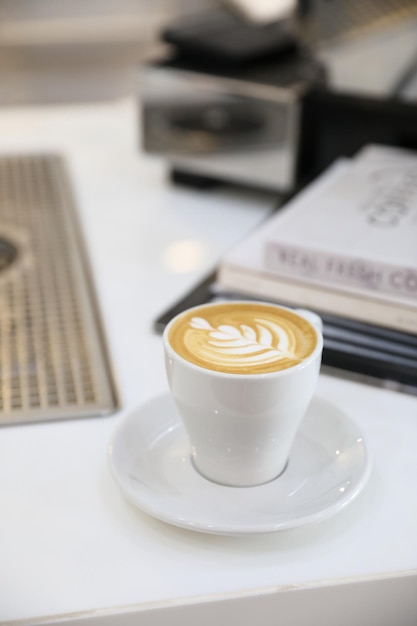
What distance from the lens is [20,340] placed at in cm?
65

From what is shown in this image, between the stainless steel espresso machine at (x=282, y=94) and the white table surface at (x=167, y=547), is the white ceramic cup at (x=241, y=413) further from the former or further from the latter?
the stainless steel espresso machine at (x=282, y=94)

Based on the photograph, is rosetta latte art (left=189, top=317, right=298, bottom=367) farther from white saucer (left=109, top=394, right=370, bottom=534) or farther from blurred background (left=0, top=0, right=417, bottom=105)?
blurred background (left=0, top=0, right=417, bottom=105)

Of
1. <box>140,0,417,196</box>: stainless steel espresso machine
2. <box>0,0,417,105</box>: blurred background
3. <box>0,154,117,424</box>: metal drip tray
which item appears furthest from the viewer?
<box>0,0,417,105</box>: blurred background

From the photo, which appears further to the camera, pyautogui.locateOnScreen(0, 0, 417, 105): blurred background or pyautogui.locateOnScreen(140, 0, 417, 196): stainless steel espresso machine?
pyautogui.locateOnScreen(0, 0, 417, 105): blurred background

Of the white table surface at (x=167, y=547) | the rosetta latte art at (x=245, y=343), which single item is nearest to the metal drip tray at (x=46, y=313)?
the white table surface at (x=167, y=547)

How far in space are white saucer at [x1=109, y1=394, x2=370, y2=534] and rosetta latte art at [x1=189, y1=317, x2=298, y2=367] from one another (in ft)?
0.24

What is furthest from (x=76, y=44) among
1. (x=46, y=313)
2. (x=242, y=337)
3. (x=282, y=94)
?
(x=242, y=337)

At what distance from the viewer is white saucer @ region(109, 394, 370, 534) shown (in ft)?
1.46

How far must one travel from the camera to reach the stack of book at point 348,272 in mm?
602

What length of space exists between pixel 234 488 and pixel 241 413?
0.05 m

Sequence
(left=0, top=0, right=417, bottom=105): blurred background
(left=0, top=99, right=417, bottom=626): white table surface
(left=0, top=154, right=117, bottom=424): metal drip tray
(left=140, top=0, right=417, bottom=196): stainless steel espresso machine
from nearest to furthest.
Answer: (left=0, top=99, right=417, bottom=626): white table surface, (left=0, top=154, right=117, bottom=424): metal drip tray, (left=140, top=0, right=417, bottom=196): stainless steel espresso machine, (left=0, top=0, right=417, bottom=105): blurred background

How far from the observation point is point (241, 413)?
451 mm

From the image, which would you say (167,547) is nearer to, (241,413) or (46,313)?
(241,413)

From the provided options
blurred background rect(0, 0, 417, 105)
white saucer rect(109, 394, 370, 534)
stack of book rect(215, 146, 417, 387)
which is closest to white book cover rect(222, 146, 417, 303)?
stack of book rect(215, 146, 417, 387)
